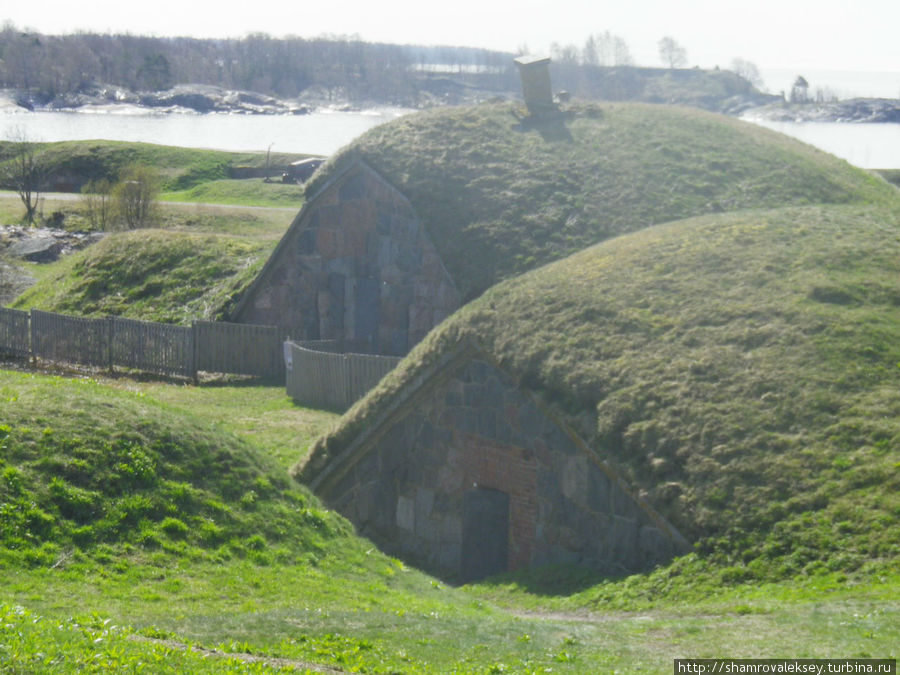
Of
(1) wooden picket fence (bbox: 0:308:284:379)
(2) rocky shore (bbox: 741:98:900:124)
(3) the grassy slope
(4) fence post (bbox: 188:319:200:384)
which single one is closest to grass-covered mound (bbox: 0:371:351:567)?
(4) fence post (bbox: 188:319:200:384)

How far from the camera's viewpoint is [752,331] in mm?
17016

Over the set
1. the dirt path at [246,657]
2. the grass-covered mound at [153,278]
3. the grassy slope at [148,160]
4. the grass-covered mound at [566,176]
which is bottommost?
the grass-covered mound at [153,278]

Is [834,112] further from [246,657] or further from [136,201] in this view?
[246,657]

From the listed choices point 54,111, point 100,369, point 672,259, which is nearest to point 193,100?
point 54,111

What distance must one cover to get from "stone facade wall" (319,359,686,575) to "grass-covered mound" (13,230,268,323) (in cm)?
1587

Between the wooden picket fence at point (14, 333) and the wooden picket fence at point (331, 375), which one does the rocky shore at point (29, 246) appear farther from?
the wooden picket fence at point (331, 375)

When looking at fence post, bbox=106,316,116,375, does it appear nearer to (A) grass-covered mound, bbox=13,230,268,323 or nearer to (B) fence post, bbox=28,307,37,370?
(B) fence post, bbox=28,307,37,370

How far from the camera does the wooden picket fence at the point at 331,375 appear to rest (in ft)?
82.3

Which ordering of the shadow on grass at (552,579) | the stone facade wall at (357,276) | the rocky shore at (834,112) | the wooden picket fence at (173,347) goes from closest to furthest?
the shadow on grass at (552,579)
the stone facade wall at (357,276)
the wooden picket fence at (173,347)
the rocky shore at (834,112)

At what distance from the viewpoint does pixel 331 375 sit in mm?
26125

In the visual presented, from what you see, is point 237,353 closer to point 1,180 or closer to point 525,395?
point 525,395

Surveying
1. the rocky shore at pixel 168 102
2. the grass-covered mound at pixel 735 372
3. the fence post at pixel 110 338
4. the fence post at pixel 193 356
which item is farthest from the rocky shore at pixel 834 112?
the grass-covered mound at pixel 735 372

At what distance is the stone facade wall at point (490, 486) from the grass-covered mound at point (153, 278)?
15.9 m

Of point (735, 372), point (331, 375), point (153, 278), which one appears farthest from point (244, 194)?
point (735, 372)
